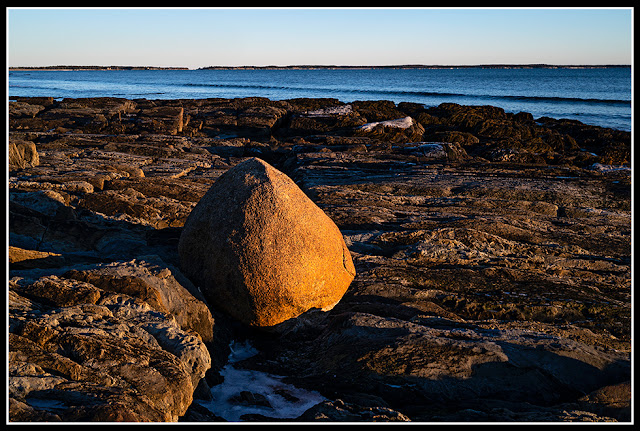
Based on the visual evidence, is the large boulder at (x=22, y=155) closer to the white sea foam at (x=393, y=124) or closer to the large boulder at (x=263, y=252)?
the large boulder at (x=263, y=252)

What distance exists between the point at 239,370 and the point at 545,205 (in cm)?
731

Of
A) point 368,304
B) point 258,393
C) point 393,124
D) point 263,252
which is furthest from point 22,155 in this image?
point 393,124

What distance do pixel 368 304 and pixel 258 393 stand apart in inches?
67.6

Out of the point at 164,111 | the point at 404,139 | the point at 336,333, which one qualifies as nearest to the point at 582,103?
the point at 404,139

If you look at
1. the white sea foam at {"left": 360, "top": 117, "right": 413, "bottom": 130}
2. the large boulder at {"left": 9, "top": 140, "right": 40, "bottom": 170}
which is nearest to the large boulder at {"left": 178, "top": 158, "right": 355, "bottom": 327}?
the large boulder at {"left": 9, "top": 140, "right": 40, "bottom": 170}

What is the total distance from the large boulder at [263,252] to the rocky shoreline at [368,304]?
0.75 ft

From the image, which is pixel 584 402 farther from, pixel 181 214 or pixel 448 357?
pixel 181 214

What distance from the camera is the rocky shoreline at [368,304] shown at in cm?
351

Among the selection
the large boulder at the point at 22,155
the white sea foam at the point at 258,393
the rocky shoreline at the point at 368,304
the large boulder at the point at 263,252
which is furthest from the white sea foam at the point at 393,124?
the white sea foam at the point at 258,393

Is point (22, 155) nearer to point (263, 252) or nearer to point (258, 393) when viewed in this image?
point (263, 252)

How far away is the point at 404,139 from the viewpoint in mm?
19516

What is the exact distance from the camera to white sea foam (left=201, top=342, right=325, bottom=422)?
3.94 metres

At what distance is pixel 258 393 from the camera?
13.9ft

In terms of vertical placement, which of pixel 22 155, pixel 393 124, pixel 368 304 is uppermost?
pixel 393 124
